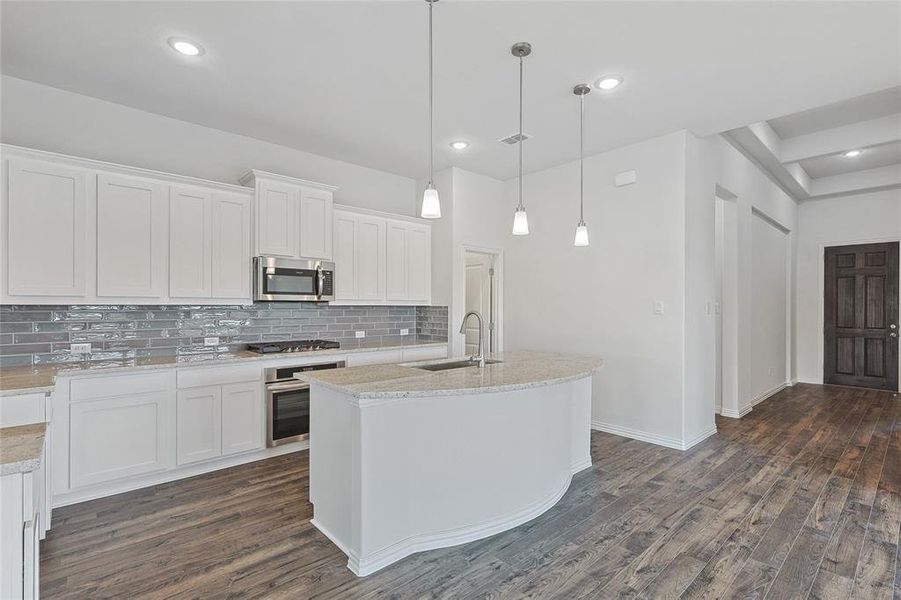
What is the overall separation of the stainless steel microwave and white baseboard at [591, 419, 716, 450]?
3.14 metres

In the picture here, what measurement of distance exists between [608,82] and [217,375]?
3691mm

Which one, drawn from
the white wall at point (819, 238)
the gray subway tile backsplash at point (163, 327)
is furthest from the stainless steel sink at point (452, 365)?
the white wall at point (819, 238)

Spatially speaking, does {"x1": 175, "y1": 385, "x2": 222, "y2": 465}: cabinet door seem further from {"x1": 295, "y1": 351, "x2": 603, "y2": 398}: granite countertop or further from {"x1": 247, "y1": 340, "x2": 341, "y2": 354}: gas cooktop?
{"x1": 295, "y1": 351, "x2": 603, "y2": 398}: granite countertop

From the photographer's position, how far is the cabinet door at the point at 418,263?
17.6ft

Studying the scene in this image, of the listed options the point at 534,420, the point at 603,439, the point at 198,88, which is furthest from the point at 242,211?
the point at 603,439

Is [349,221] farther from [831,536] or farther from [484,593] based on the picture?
[831,536]

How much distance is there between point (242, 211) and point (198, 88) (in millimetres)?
1018

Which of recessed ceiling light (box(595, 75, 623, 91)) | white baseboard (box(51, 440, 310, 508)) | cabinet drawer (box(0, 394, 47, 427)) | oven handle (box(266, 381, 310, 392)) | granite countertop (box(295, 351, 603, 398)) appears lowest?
A: white baseboard (box(51, 440, 310, 508))

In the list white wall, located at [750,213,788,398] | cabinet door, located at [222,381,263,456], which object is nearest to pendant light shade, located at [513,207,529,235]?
cabinet door, located at [222,381,263,456]

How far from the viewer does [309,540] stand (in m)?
2.59

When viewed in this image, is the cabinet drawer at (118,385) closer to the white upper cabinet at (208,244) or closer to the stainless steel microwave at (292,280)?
the white upper cabinet at (208,244)

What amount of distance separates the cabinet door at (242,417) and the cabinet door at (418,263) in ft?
6.94

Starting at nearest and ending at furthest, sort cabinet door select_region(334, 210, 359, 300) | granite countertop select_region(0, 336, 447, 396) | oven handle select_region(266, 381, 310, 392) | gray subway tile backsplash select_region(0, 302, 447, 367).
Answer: granite countertop select_region(0, 336, 447, 396), gray subway tile backsplash select_region(0, 302, 447, 367), oven handle select_region(266, 381, 310, 392), cabinet door select_region(334, 210, 359, 300)

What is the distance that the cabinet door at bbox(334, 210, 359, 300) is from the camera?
15.4 feet
